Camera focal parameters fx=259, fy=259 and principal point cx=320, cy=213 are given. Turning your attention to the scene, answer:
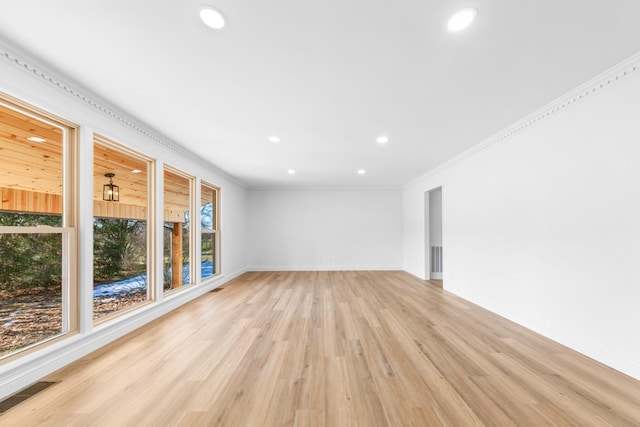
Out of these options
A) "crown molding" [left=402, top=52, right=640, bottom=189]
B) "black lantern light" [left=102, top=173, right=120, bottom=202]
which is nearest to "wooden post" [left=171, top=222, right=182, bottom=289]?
"black lantern light" [left=102, top=173, right=120, bottom=202]

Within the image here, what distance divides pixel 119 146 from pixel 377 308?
387cm

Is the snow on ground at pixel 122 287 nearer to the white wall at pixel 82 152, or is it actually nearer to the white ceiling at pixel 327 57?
the white wall at pixel 82 152

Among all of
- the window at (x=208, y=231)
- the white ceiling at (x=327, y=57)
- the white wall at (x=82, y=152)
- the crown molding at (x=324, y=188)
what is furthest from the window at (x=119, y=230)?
the crown molding at (x=324, y=188)

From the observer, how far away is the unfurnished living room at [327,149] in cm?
162

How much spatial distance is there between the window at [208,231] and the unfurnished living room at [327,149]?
38.9 inches

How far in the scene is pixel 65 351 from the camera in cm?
222

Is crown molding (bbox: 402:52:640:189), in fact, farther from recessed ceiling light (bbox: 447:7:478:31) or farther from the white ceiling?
recessed ceiling light (bbox: 447:7:478:31)

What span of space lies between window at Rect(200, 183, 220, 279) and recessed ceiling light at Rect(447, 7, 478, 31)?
4.64 meters

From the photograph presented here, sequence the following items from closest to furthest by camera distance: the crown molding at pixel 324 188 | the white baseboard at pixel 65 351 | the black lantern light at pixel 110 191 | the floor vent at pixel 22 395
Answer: the floor vent at pixel 22 395
the white baseboard at pixel 65 351
the black lantern light at pixel 110 191
the crown molding at pixel 324 188

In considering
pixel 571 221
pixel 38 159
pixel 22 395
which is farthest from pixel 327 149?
pixel 22 395

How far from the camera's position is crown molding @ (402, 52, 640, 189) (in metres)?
2.04

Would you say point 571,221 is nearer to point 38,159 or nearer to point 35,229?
point 35,229

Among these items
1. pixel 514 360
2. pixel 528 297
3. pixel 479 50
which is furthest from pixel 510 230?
pixel 479 50

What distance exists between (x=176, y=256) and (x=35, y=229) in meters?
2.13
